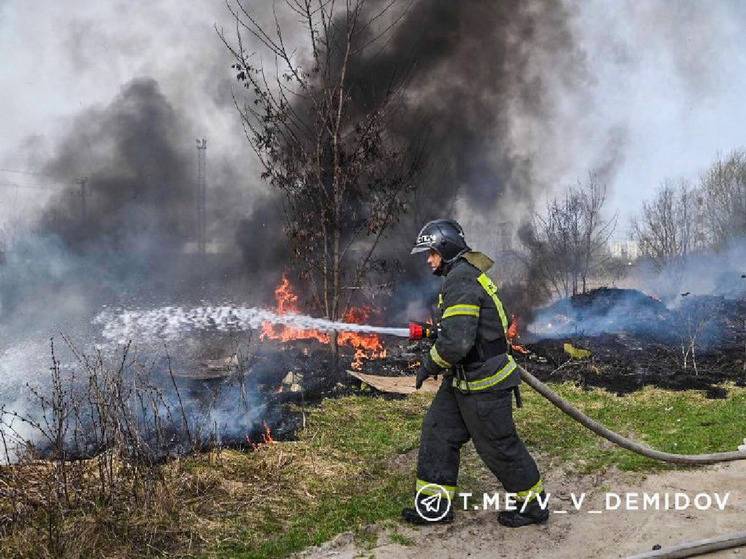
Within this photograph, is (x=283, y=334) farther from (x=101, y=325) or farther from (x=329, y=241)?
(x=101, y=325)

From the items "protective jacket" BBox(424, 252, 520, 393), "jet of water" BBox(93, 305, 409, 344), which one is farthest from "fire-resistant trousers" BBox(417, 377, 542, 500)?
"jet of water" BBox(93, 305, 409, 344)

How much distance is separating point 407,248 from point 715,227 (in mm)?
16493

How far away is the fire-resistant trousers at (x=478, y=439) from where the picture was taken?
13.0 feet

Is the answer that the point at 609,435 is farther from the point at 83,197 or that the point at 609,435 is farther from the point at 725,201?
the point at 725,201

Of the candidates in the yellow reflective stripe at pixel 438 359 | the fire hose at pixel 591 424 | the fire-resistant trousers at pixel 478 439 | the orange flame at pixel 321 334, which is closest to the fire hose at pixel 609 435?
the fire hose at pixel 591 424

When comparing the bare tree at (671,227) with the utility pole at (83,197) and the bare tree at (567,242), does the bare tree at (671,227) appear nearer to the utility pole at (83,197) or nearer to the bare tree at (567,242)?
the bare tree at (567,242)

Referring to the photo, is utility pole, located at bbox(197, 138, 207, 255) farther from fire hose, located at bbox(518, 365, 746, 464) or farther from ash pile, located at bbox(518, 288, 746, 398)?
fire hose, located at bbox(518, 365, 746, 464)

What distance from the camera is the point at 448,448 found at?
13.6 ft

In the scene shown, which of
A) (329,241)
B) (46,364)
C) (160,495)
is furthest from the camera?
(46,364)

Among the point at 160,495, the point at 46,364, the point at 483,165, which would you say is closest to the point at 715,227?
the point at 483,165

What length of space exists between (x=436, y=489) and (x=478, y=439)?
459 millimetres

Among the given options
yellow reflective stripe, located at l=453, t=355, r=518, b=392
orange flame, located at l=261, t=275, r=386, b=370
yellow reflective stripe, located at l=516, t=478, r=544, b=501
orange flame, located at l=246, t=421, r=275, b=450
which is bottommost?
yellow reflective stripe, located at l=516, t=478, r=544, b=501

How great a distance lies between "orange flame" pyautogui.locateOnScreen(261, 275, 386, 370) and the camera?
479 inches

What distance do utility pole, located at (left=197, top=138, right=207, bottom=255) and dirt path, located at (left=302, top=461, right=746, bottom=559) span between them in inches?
712
